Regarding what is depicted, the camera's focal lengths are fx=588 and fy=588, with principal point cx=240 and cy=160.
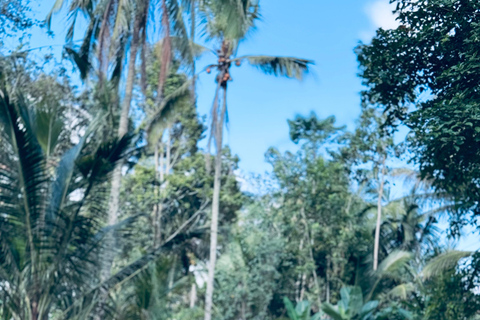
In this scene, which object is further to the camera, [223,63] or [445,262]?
[223,63]

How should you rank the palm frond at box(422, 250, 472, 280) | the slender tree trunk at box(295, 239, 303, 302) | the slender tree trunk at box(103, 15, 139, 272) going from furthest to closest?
the slender tree trunk at box(295, 239, 303, 302) → the palm frond at box(422, 250, 472, 280) → the slender tree trunk at box(103, 15, 139, 272)

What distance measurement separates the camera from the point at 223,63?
15.9 metres

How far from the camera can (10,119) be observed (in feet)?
21.6

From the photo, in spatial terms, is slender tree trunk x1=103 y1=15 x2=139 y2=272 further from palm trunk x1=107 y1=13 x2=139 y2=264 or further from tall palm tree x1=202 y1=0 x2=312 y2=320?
tall palm tree x1=202 y1=0 x2=312 y2=320

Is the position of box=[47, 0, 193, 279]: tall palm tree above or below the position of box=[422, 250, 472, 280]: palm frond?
above

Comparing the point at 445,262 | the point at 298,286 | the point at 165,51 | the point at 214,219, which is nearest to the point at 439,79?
the point at 165,51

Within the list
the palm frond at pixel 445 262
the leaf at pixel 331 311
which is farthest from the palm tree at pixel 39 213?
the leaf at pixel 331 311

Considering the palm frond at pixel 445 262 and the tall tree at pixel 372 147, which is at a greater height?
the tall tree at pixel 372 147

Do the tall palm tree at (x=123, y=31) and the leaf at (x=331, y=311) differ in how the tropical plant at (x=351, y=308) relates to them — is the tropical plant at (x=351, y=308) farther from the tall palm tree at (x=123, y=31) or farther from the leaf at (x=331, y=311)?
the tall palm tree at (x=123, y=31)

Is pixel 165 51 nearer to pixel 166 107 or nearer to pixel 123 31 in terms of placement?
pixel 123 31

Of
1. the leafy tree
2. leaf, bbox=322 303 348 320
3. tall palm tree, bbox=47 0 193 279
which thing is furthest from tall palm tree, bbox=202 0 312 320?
the leafy tree

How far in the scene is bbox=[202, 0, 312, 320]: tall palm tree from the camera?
14.5 m

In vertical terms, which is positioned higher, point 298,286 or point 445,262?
point 445,262

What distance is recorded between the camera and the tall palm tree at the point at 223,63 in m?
14.5
